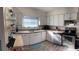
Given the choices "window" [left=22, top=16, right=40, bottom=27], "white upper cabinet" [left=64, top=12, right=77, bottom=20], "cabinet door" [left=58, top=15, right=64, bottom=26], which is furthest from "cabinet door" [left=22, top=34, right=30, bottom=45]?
"white upper cabinet" [left=64, top=12, right=77, bottom=20]

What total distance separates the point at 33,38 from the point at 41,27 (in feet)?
0.63

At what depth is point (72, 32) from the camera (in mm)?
1433

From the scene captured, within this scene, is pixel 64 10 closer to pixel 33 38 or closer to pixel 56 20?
pixel 56 20

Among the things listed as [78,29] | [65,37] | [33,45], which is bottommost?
[33,45]

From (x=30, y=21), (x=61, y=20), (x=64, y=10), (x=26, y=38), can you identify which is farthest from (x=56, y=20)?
(x=26, y=38)

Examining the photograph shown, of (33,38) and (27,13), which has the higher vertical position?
(27,13)

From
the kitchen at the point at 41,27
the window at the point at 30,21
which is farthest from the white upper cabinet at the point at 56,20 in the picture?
the window at the point at 30,21

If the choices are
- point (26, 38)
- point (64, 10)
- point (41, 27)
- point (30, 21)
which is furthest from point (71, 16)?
point (26, 38)

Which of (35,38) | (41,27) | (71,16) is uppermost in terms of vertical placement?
(71,16)

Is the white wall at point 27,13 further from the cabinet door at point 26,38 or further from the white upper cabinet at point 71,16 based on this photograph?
the white upper cabinet at point 71,16

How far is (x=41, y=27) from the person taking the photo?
4.77 ft
